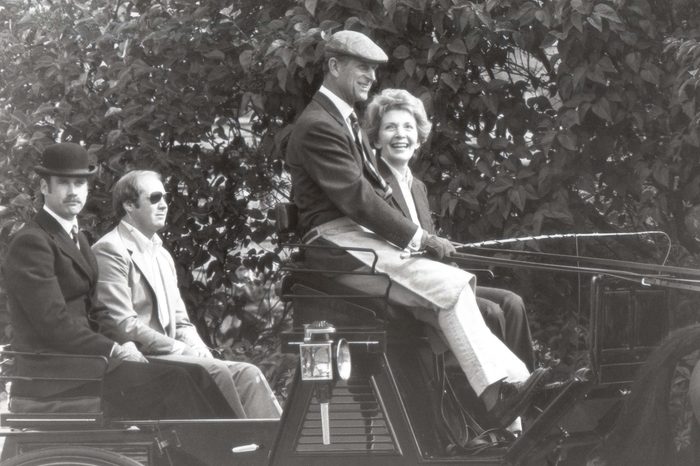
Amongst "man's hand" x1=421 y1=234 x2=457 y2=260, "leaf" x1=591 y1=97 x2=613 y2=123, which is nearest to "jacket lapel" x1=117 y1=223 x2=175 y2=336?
"man's hand" x1=421 y1=234 x2=457 y2=260

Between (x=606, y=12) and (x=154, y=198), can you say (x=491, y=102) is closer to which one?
(x=606, y=12)

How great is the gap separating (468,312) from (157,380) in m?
1.21

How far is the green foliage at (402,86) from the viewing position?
5.70m

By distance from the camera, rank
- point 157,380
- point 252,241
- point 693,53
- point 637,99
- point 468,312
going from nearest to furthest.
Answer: point 468,312 → point 157,380 → point 693,53 → point 637,99 → point 252,241

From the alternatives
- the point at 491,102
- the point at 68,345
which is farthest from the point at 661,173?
the point at 68,345

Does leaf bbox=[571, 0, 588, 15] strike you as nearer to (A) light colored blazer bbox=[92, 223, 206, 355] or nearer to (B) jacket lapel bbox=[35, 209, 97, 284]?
(A) light colored blazer bbox=[92, 223, 206, 355]

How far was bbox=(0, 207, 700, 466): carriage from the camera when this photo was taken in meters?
4.17

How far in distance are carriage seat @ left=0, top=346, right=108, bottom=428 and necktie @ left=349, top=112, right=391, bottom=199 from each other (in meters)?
1.22

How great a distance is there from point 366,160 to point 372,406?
3.15 feet

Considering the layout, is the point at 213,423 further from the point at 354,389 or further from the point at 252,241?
the point at 252,241

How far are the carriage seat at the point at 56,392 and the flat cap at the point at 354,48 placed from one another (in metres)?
1.44

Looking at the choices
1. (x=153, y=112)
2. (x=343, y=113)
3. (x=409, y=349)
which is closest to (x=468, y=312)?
(x=409, y=349)

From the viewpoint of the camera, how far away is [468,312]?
436 cm

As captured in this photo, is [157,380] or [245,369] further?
[245,369]
